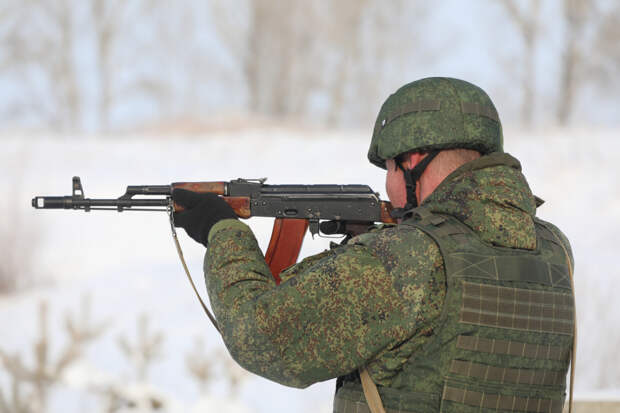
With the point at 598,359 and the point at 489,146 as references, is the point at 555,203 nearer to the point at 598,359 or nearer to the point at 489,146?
the point at 598,359

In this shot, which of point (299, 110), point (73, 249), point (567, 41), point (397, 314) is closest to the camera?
point (397, 314)

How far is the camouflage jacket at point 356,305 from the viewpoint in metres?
1.92

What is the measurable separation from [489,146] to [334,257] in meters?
0.68

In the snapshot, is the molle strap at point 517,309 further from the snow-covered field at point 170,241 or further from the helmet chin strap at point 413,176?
the snow-covered field at point 170,241

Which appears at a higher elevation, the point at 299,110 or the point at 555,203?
the point at 299,110

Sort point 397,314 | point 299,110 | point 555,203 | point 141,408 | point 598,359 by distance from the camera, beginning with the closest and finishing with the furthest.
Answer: point 397,314 → point 141,408 → point 598,359 → point 555,203 → point 299,110

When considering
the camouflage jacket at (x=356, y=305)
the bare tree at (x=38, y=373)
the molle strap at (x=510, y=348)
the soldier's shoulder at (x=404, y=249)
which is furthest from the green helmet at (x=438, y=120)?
the bare tree at (x=38, y=373)

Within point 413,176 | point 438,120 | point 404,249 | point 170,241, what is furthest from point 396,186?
point 170,241

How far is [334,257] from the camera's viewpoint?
1.97 m

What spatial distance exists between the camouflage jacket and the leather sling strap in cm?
2

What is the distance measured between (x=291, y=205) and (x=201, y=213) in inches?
25.8

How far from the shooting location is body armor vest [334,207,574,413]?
77.0 inches

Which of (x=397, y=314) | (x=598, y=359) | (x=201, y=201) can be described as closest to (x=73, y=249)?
(x=598, y=359)

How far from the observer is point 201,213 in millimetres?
2416
